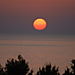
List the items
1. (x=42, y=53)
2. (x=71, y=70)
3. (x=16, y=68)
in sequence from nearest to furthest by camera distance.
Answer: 1. (x=16, y=68)
2. (x=71, y=70)
3. (x=42, y=53)

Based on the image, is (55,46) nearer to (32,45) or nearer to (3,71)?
(32,45)

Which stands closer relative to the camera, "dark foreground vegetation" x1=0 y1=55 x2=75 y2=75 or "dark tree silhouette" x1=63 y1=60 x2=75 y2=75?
"dark foreground vegetation" x1=0 y1=55 x2=75 y2=75

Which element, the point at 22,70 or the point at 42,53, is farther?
the point at 42,53

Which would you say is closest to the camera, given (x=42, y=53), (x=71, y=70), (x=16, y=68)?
(x=16, y=68)

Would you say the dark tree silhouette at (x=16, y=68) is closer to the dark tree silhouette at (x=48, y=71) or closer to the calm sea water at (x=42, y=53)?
the dark tree silhouette at (x=48, y=71)

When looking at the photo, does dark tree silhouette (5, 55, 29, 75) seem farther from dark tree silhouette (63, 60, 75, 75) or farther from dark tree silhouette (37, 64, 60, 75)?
dark tree silhouette (63, 60, 75, 75)

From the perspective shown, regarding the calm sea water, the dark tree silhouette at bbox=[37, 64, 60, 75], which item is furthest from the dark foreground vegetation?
the calm sea water

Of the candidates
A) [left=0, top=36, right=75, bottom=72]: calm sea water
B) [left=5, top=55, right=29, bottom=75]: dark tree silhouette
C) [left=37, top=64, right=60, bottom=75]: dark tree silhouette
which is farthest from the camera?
[left=0, top=36, right=75, bottom=72]: calm sea water

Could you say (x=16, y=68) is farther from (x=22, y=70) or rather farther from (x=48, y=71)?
(x=48, y=71)

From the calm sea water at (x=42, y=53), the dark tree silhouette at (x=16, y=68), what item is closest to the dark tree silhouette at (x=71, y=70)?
the dark tree silhouette at (x=16, y=68)

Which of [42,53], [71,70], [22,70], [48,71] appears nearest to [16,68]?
[22,70]

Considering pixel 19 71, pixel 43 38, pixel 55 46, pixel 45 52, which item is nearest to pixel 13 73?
pixel 19 71

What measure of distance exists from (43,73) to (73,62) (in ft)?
6.51

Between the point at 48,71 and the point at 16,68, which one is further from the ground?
the point at 16,68
